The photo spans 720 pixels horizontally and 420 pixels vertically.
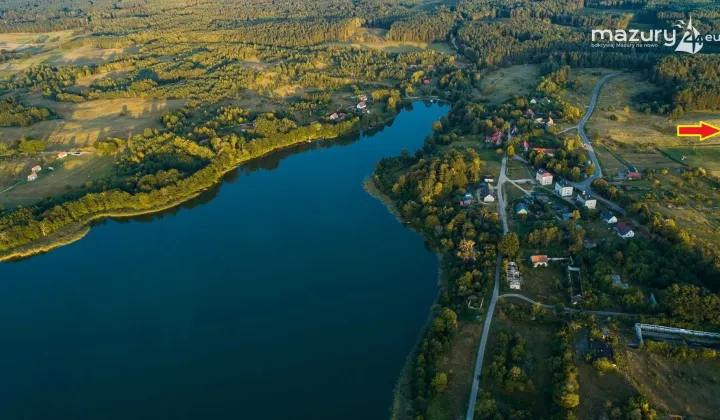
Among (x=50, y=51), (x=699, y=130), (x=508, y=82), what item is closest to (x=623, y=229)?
(x=699, y=130)

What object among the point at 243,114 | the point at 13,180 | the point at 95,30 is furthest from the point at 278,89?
the point at 95,30

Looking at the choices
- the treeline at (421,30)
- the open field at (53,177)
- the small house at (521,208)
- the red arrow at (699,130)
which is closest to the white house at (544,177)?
the small house at (521,208)

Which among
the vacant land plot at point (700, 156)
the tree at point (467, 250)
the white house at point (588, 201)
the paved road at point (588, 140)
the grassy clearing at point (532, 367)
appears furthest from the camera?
the vacant land plot at point (700, 156)

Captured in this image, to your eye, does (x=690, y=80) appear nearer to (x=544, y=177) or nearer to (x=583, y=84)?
(x=583, y=84)

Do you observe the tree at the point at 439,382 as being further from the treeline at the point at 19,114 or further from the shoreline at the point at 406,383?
the treeline at the point at 19,114

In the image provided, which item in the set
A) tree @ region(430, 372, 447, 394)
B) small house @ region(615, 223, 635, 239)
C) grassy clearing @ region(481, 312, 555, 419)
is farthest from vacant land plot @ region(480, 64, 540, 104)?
tree @ region(430, 372, 447, 394)

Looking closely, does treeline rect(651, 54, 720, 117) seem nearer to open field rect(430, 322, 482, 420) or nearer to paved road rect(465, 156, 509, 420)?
paved road rect(465, 156, 509, 420)
